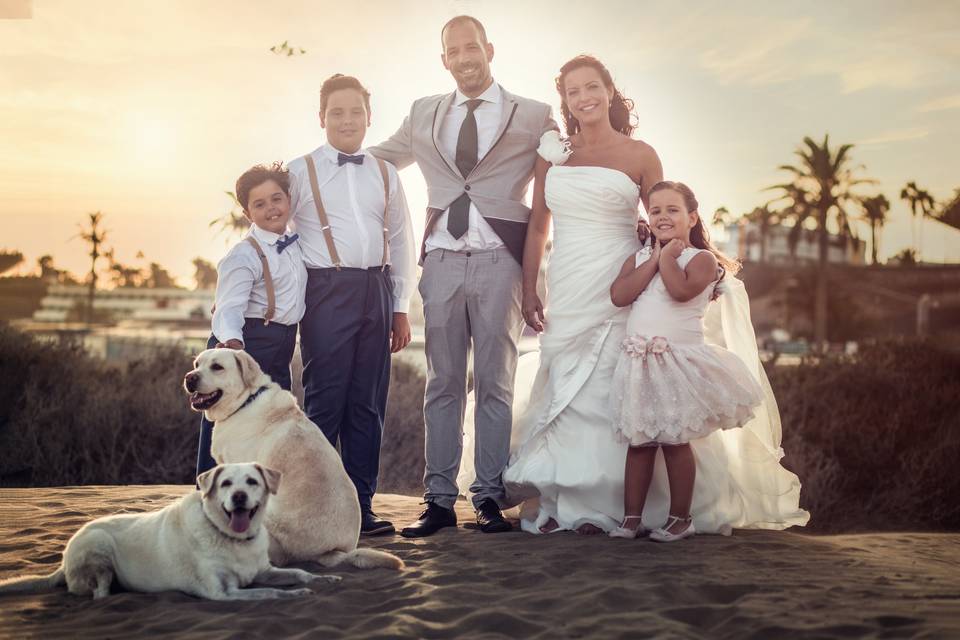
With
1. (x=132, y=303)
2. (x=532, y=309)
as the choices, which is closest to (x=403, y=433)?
(x=532, y=309)

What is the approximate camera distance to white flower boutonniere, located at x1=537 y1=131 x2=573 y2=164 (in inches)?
248

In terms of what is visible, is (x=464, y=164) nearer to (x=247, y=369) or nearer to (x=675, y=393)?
(x=675, y=393)

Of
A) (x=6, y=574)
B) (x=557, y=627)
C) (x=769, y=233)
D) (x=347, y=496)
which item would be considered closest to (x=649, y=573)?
(x=557, y=627)

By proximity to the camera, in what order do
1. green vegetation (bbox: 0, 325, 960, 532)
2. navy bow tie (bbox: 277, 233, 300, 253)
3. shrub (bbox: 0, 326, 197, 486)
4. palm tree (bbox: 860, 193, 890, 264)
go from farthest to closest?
palm tree (bbox: 860, 193, 890, 264), green vegetation (bbox: 0, 325, 960, 532), shrub (bbox: 0, 326, 197, 486), navy bow tie (bbox: 277, 233, 300, 253)

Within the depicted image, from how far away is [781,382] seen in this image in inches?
658

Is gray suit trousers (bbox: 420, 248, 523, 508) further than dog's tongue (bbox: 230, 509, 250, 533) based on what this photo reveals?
Yes

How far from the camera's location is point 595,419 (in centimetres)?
631

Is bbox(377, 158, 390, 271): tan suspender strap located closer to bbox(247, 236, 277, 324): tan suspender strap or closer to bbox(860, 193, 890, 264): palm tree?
bbox(247, 236, 277, 324): tan suspender strap

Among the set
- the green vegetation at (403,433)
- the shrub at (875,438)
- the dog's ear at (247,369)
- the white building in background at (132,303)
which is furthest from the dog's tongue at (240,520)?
the white building in background at (132,303)

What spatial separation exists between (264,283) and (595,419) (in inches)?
87.5

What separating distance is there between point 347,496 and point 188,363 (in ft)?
37.9

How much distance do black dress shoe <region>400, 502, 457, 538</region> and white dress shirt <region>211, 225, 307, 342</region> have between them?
4.76 ft

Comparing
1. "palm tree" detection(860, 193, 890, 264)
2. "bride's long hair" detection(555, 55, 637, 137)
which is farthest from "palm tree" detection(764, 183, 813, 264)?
"bride's long hair" detection(555, 55, 637, 137)

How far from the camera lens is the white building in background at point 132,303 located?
7072 cm
